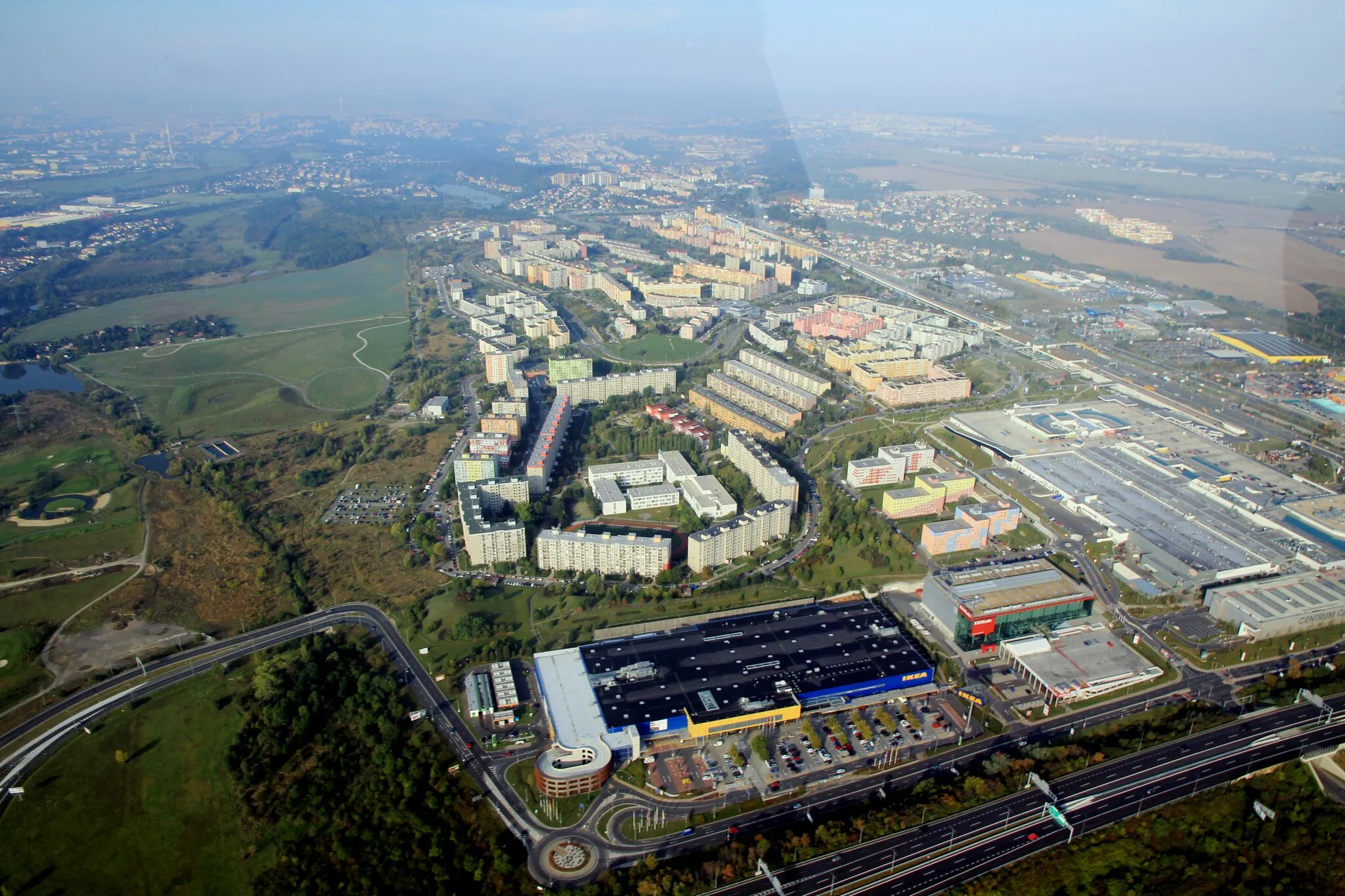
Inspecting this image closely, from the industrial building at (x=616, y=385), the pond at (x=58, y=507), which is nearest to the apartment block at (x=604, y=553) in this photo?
the industrial building at (x=616, y=385)

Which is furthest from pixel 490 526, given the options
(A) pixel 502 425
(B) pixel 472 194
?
(B) pixel 472 194

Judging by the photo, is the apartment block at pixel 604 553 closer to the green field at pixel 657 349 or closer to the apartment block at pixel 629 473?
the apartment block at pixel 629 473

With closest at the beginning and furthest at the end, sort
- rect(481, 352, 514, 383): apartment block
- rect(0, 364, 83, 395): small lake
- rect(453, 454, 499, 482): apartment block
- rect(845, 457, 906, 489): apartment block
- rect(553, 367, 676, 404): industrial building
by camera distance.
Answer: rect(453, 454, 499, 482): apartment block < rect(845, 457, 906, 489): apartment block < rect(553, 367, 676, 404): industrial building < rect(0, 364, 83, 395): small lake < rect(481, 352, 514, 383): apartment block

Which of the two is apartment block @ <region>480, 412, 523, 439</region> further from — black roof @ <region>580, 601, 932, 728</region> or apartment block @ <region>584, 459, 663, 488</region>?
black roof @ <region>580, 601, 932, 728</region>

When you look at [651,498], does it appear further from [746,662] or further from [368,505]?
[368,505]

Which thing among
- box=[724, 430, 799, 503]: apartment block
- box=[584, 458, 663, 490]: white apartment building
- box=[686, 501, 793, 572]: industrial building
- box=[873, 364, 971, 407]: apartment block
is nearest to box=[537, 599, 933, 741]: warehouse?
box=[686, 501, 793, 572]: industrial building

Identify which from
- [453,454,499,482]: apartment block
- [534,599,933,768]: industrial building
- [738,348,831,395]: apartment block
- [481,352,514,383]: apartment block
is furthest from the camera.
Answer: [481,352,514,383]: apartment block
